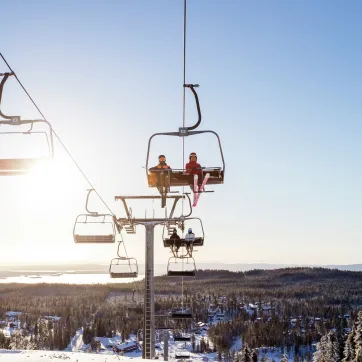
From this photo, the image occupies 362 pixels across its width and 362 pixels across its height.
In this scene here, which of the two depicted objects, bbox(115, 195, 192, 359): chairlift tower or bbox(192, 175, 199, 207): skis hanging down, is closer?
bbox(192, 175, 199, 207): skis hanging down

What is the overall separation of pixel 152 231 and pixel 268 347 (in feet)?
476

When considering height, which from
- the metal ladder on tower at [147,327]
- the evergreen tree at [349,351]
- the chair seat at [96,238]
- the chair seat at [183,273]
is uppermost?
the chair seat at [96,238]

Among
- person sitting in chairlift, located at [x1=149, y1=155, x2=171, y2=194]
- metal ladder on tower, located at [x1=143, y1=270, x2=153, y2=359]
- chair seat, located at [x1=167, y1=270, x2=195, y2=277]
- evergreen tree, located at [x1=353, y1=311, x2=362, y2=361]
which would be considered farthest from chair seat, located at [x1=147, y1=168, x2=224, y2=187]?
evergreen tree, located at [x1=353, y1=311, x2=362, y2=361]

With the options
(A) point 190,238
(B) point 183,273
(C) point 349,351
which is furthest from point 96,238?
(C) point 349,351

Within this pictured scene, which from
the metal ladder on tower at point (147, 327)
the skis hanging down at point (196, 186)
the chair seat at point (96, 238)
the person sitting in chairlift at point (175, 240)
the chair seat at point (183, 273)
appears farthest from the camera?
the metal ladder on tower at point (147, 327)

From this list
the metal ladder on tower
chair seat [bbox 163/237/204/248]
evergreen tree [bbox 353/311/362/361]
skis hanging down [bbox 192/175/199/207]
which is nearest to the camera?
skis hanging down [bbox 192/175/199/207]

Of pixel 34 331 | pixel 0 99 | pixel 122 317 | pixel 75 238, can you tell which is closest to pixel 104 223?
pixel 75 238

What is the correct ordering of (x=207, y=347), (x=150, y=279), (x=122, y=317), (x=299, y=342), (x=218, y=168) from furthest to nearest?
(x=122, y=317) < (x=207, y=347) < (x=299, y=342) < (x=150, y=279) < (x=218, y=168)

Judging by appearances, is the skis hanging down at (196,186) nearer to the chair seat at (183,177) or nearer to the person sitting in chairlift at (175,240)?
the chair seat at (183,177)

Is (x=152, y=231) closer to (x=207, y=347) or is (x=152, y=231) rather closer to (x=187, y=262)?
(x=187, y=262)

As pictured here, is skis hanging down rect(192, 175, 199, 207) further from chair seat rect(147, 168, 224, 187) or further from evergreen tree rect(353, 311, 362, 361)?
evergreen tree rect(353, 311, 362, 361)

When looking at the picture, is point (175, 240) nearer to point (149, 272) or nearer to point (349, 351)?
point (149, 272)

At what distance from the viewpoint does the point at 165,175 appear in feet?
38.6

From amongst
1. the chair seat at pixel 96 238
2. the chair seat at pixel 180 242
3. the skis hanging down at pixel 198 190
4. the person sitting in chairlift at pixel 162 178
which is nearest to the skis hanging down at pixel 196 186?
the skis hanging down at pixel 198 190
